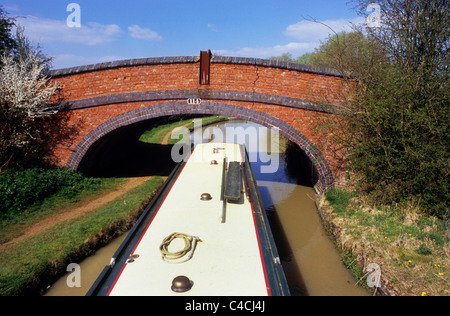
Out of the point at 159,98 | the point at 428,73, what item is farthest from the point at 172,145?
the point at 428,73

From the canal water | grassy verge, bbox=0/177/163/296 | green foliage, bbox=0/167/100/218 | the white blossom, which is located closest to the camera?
grassy verge, bbox=0/177/163/296

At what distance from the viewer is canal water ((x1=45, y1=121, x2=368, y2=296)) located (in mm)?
4609

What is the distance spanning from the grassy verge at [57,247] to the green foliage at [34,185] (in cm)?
132

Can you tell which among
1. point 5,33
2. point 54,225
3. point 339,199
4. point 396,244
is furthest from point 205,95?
point 5,33

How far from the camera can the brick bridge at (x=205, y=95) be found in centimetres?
722

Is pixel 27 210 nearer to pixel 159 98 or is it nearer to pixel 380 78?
pixel 159 98

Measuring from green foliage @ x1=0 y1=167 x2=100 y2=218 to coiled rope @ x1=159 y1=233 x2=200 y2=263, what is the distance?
4.69 metres

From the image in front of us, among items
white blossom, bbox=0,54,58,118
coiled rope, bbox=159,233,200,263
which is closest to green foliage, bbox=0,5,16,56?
white blossom, bbox=0,54,58,118

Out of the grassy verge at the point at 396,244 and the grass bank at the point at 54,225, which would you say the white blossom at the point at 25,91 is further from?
the grassy verge at the point at 396,244

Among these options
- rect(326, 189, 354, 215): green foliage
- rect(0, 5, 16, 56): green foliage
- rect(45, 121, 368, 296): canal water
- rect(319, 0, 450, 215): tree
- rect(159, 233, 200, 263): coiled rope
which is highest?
rect(0, 5, 16, 56): green foliage

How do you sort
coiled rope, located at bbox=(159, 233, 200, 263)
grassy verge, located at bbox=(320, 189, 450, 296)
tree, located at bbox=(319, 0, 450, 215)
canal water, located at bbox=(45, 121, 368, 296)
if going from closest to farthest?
coiled rope, located at bbox=(159, 233, 200, 263)
grassy verge, located at bbox=(320, 189, 450, 296)
canal water, located at bbox=(45, 121, 368, 296)
tree, located at bbox=(319, 0, 450, 215)

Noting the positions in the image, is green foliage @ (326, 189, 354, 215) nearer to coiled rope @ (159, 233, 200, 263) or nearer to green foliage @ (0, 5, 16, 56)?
coiled rope @ (159, 233, 200, 263)

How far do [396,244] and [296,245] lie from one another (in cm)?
194
